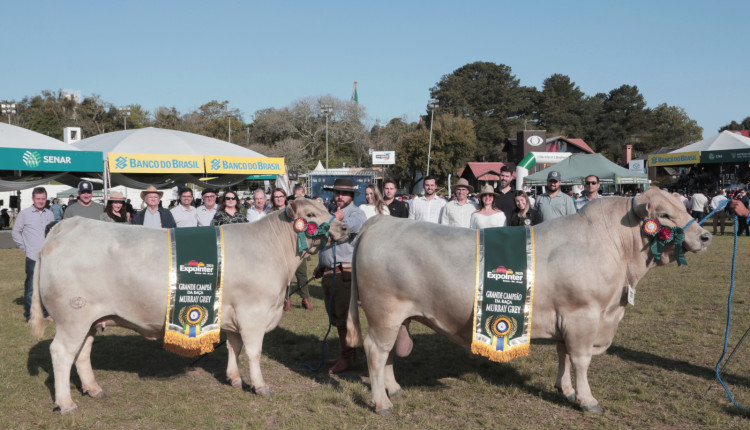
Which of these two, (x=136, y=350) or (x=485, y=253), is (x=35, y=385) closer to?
(x=136, y=350)

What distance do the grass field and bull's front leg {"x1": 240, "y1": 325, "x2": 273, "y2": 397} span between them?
0.40ft

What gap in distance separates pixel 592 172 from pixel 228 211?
24675mm

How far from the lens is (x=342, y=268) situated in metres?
6.54

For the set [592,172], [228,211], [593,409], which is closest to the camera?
[593,409]

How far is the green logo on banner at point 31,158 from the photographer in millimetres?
15435

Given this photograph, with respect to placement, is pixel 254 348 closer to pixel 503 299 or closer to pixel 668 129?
pixel 503 299

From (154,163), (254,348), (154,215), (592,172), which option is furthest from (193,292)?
(592,172)

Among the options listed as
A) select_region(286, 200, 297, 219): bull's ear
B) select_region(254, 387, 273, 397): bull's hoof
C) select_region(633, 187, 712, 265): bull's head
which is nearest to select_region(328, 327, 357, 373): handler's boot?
select_region(254, 387, 273, 397): bull's hoof

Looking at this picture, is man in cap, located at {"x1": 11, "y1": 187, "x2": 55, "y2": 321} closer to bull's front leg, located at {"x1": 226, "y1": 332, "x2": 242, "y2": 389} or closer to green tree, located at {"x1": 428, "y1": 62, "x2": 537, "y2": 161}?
bull's front leg, located at {"x1": 226, "y1": 332, "x2": 242, "y2": 389}

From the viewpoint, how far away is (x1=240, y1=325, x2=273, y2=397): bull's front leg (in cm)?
532

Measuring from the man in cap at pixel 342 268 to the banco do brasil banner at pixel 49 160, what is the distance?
1265 centimetres

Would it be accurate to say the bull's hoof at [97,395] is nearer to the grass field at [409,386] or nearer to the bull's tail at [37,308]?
the grass field at [409,386]

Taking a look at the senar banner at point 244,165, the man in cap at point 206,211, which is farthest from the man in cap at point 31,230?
the senar banner at point 244,165

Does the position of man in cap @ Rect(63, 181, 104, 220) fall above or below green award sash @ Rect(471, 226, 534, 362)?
above
